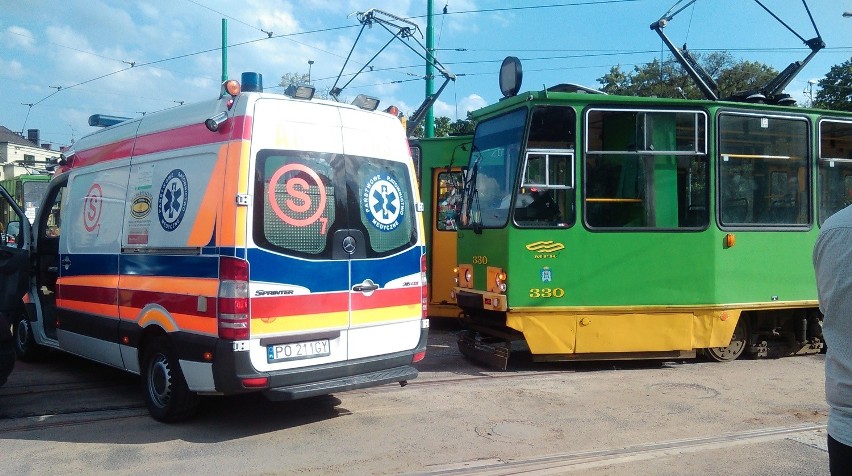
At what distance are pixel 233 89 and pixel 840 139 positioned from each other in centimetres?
805

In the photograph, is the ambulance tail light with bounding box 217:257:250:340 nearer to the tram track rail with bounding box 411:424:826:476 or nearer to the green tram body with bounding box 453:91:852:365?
the tram track rail with bounding box 411:424:826:476

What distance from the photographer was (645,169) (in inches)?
332

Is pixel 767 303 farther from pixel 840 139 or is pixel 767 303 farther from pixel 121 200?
pixel 121 200

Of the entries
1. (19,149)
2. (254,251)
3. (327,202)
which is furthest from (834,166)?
(19,149)

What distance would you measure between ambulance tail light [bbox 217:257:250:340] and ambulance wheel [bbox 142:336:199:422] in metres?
0.88

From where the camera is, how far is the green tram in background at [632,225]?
8203 mm

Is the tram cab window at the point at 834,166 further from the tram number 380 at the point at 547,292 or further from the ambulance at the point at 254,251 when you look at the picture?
the ambulance at the point at 254,251

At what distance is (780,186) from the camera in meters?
9.15

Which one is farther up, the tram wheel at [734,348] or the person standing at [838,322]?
the person standing at [838,322]

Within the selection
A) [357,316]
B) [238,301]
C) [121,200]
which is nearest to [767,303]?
[357,316]

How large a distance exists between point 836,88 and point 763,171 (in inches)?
1341

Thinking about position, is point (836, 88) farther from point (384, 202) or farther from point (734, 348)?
point (384, 202)

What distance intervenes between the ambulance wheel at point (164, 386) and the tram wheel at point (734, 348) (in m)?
6.26

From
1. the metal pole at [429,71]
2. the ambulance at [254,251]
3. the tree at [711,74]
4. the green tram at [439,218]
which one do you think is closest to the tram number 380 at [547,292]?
the ambulance at [254,251]
